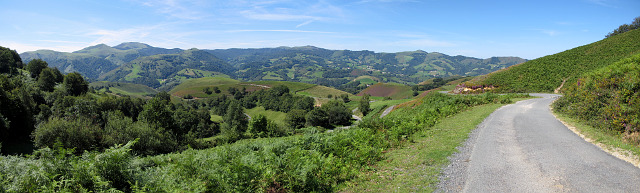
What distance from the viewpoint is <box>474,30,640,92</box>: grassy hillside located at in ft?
146

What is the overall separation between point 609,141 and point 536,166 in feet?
16.9

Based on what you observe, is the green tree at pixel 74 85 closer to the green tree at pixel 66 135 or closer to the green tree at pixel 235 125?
the green tree at pixel 235 125

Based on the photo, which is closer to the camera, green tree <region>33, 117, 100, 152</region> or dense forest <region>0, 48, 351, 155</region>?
green tree <region>33, 117, 100, 152</region>

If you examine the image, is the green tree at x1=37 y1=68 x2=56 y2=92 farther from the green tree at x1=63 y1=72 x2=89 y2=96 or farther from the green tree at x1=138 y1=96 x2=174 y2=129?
the green tree at x1=138 y1=96 x2=174 y2=129

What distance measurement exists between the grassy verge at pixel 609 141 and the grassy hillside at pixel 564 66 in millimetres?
37986

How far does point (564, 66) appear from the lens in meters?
48.9

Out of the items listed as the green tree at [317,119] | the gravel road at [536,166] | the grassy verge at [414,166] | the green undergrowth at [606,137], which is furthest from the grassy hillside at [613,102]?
the green tree at [317,119]

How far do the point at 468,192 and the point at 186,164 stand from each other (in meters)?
10.1

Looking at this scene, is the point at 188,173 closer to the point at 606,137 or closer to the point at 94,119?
the point at 606,137

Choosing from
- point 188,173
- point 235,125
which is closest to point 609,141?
point 188,173

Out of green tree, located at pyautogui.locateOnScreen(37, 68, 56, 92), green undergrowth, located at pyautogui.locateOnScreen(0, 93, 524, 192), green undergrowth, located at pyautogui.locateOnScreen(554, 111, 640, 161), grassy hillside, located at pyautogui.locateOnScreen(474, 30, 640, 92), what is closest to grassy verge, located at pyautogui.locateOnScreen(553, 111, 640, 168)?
green undergrowth, located at pyautogui.locateOnScreen(554, 111, 640, 161)

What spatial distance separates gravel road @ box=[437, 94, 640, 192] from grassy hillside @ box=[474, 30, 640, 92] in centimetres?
4123

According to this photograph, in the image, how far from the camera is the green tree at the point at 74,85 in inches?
3063

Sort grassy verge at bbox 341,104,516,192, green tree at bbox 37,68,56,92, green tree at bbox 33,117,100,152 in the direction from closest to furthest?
grassy verge at bbox 341,104,516,192 → green tree at bbox 33,117,100,152 → green tree at bbox 37,68,56,92
